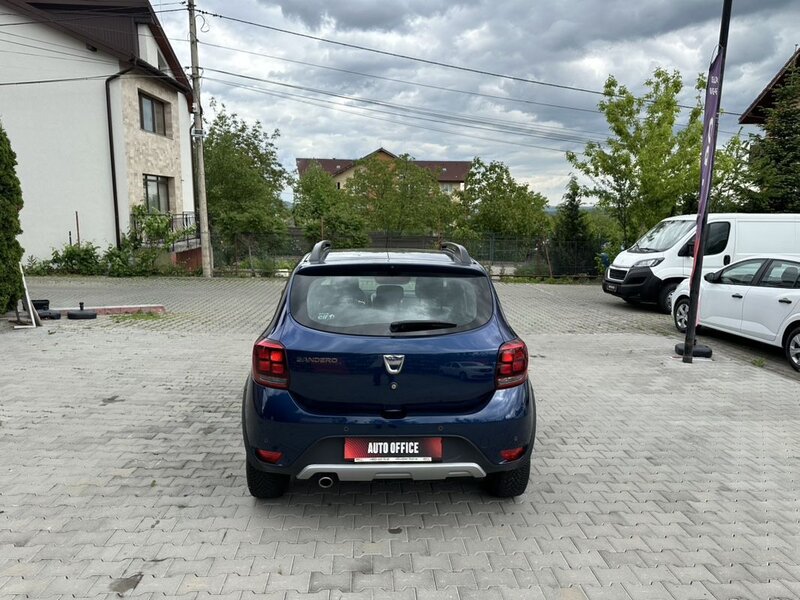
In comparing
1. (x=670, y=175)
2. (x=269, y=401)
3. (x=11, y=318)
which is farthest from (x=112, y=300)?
(x=670, y=175)

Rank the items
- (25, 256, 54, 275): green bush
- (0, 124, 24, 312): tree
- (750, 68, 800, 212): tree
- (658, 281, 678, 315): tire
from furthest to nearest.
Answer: (25, 256, 54, 275): green bush, (750, 68, 800, 212): tree, (658, 281, 678, 315): tire, (0, 124, 24, 312): tree

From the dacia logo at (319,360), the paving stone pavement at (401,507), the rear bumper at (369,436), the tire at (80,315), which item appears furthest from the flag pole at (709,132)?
the tire at (80,315)

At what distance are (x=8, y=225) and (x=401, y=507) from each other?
9.26m

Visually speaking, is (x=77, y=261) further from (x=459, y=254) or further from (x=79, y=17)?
(x=459, y=254)

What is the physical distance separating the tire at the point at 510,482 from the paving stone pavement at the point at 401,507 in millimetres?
83

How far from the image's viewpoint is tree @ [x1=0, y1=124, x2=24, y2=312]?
9.82 meters

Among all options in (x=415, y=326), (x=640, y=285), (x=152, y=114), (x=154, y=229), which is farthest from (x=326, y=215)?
(x=415, y=326)

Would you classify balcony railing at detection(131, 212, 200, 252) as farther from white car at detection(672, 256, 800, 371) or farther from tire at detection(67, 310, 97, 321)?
white car at detection(672, 256, 800, 371)

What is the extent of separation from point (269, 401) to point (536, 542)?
68.2 inches

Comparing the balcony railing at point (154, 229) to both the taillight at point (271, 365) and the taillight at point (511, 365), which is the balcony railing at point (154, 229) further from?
the taillight at point (511, 365)

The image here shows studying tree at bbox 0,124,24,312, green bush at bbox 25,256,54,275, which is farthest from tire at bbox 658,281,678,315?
green bush at bbox 25,256,54,275

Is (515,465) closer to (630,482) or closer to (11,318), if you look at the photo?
(630,482)

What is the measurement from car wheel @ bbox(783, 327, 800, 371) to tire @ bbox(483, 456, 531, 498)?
5899 mm

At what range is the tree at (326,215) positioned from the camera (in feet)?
89.3
